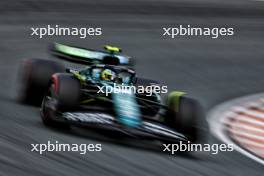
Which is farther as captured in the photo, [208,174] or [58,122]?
[58,122]

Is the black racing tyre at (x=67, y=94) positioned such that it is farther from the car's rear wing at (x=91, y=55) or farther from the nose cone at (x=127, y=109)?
the car's rear wing at (x=91, y=55)

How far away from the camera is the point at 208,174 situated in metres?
9.02

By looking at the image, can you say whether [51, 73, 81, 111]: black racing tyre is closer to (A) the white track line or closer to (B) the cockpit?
(B) the cockpit

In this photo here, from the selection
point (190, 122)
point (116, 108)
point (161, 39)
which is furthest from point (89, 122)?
point (161, 39)

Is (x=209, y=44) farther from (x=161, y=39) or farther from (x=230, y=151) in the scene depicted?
(x=230, y=151)

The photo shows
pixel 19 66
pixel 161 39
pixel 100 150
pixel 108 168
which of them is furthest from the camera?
pixel 161 39

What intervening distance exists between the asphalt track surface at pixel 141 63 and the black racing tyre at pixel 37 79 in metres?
0.13

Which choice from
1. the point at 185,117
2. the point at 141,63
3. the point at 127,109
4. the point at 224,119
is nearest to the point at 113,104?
the point at 127,109

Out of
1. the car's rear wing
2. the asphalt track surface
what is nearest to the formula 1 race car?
the car's rear wing

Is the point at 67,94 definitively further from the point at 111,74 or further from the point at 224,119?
the point at 224,119

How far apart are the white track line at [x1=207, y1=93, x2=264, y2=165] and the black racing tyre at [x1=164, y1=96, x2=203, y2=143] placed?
74 cm

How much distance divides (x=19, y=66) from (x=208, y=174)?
571cm

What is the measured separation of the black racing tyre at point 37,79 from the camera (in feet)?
36.2

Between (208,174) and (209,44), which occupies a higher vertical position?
(209,44)
